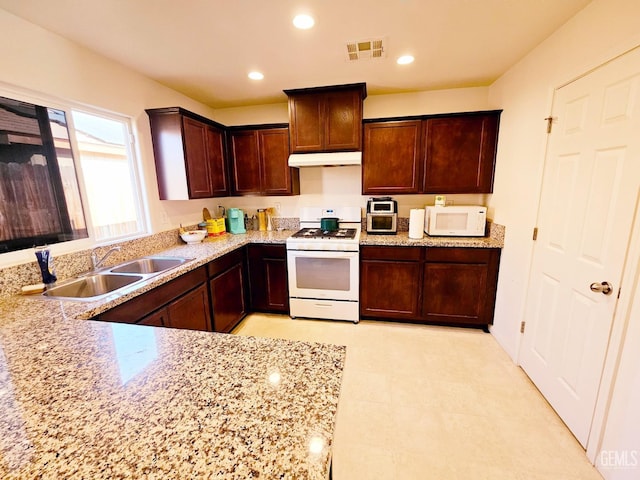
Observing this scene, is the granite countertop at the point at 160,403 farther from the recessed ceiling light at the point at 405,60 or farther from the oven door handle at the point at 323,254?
the recessed ceiling light at the point at 405,60

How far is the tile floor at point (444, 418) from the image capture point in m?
1.44

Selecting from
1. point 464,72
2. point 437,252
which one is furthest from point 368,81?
point 437,252

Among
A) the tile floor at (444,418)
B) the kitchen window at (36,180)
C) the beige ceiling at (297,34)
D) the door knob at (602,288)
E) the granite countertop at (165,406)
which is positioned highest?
the beige ceiling at (297,34)

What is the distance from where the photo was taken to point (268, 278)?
3010mm

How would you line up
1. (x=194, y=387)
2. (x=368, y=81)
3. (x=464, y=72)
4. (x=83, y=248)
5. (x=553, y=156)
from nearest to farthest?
(x=194, y=387), (x=553, y=156), (x=83, y=248), (x=464, y=72), (x=368, y=81)

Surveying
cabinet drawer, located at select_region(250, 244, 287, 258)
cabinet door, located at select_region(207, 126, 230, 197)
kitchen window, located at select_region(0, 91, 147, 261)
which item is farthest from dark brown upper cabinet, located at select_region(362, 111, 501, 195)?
kitchen window, located at select_region(0, 91, 147, 261)

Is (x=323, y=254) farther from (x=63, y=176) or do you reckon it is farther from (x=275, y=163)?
(x=63, y=176)

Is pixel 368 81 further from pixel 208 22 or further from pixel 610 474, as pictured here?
pixel 610 474

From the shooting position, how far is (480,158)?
2.68 m

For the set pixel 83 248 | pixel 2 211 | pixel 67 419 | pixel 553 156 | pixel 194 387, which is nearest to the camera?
pixel 67 419

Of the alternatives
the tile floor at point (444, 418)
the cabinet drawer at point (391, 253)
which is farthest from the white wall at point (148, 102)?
the tile floor at point (444, 418)

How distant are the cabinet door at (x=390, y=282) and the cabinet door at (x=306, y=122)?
4.12 ft

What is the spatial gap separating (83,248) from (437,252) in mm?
2936

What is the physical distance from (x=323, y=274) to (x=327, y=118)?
5.31 feet
